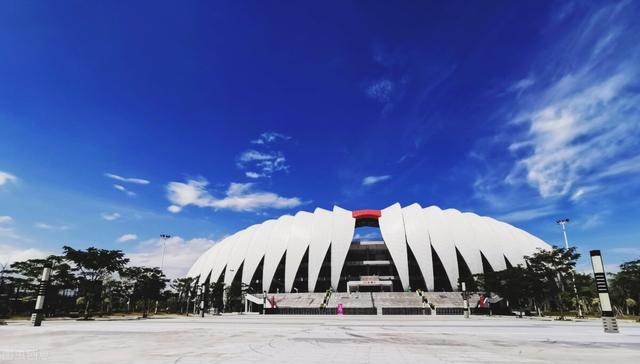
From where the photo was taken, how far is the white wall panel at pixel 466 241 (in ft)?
218

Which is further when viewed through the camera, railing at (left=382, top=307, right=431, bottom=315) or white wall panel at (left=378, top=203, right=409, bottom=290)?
white wall panel at (left=378, top=203, right=409, bottom=290)

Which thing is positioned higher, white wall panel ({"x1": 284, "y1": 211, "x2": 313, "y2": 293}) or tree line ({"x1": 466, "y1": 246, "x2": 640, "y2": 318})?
white wall panel ({"x1": 284, "y1": 211, "x2": 313, "y2": 293})

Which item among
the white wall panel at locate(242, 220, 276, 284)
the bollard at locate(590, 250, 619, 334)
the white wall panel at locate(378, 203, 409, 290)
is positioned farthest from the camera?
the white wall panel at locate(242, 220, 276, 284)

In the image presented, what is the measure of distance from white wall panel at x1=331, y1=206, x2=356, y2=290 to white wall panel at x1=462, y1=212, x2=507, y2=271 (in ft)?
81.5

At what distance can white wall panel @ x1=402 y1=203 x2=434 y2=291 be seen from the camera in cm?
6700

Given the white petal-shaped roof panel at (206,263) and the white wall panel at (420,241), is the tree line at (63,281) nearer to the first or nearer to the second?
the white petal-shaped roof panel at (206,263)

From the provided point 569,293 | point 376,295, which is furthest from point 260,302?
point 569,293

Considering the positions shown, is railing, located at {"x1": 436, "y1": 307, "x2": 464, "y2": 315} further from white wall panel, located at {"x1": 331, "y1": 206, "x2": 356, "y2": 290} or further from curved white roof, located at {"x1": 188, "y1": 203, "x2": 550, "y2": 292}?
white wall panel, located at {"x1": 331, "y1": 206, "x2": 356, "y2": 290}

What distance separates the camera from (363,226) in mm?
82688

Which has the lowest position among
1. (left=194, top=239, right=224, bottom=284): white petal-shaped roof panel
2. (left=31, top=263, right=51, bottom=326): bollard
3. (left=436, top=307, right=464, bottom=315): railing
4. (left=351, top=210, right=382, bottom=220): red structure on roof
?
(left=436, top=307, right=464, bottom=315): railing

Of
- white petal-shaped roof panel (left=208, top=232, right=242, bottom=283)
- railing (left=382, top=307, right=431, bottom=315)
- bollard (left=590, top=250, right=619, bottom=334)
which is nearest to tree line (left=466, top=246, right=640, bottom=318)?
railing (left=382, top=307, right=431, bottom=315)

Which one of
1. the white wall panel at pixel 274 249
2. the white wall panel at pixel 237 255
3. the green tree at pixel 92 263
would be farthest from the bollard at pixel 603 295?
the white wall panel at pixel 237 255

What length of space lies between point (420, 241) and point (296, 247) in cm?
2559

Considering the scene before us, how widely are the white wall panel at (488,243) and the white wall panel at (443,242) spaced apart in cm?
541
